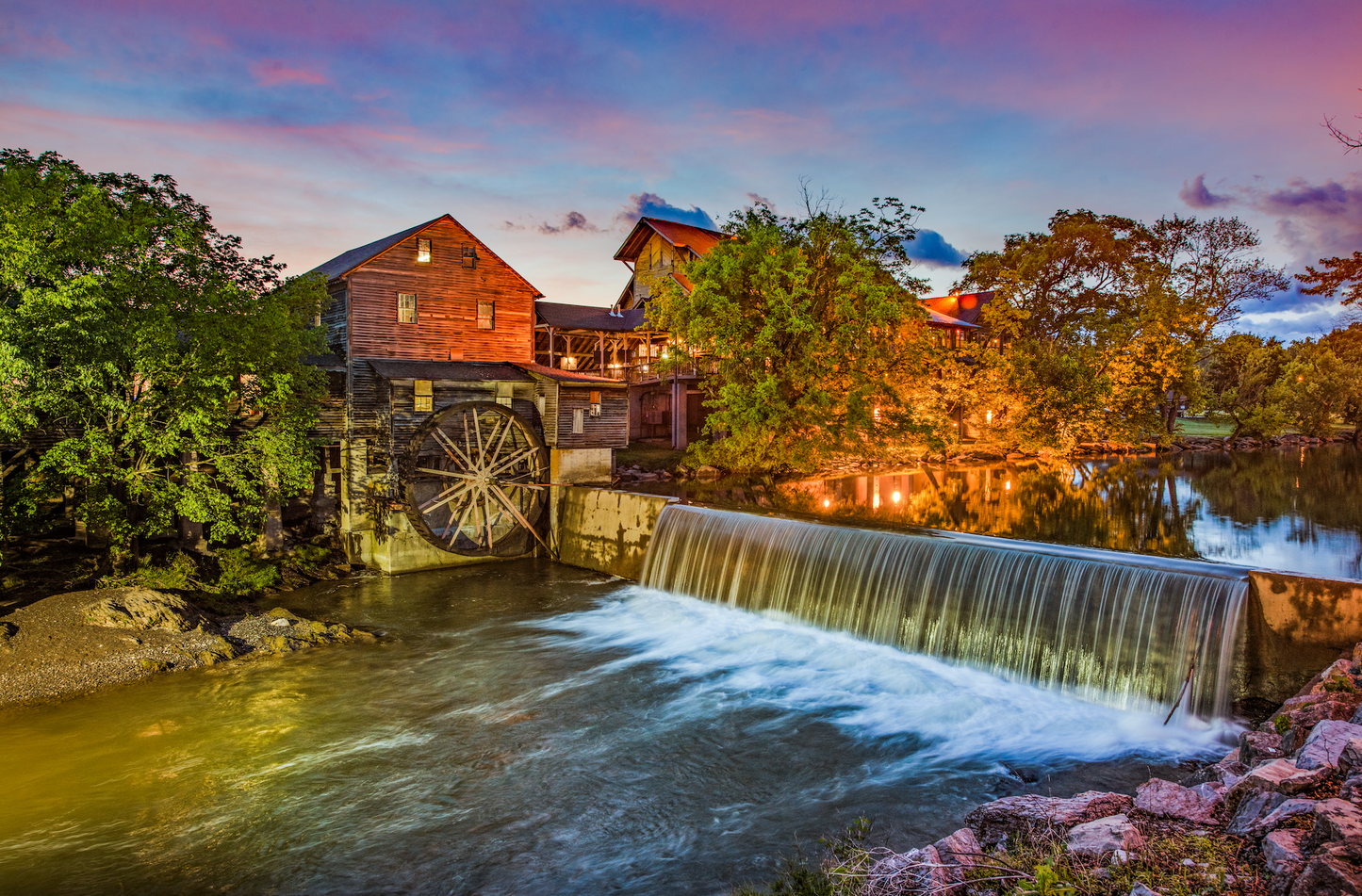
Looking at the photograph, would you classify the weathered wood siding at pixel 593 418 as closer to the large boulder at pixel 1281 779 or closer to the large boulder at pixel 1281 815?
the large boulder at pixel 1281 779

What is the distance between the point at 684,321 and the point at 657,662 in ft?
46.6

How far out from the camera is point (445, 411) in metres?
19.2

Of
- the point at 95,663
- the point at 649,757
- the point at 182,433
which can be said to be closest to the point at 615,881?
the point at 649,757

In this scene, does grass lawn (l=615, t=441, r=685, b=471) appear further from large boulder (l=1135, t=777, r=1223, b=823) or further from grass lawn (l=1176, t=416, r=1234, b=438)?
grass lawn (l=1176, t=416, r=1234, b=438)

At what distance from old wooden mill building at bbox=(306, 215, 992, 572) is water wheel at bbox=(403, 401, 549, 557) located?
4 cm

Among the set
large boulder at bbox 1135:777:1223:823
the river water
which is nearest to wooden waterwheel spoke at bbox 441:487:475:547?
the river water

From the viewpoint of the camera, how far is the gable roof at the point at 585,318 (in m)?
31.8

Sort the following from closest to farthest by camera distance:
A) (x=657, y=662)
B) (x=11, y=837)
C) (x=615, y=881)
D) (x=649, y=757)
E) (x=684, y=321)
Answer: (x=615, y=881)
(x=11, y=837)
(x=649, y=757)
(x=657, y=662)
(x=684, y=321)

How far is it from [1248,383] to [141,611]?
62749 mm

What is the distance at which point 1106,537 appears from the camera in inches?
741

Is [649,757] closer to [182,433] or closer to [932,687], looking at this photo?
[932,687]

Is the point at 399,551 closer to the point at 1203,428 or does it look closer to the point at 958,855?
the point at 958,855

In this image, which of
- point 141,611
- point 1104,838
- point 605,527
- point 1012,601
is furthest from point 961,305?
point 1104,838

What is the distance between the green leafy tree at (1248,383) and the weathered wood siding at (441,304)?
146ft
